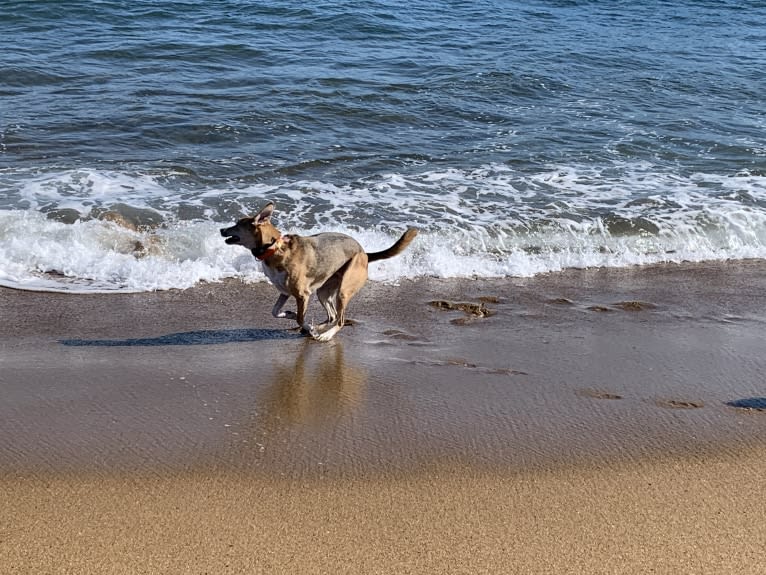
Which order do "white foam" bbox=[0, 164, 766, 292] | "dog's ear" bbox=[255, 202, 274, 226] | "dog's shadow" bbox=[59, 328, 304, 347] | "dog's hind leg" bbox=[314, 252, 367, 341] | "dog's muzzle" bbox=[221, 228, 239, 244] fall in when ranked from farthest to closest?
"white foam" bbox=[0, 164, 766, 292] → "dog's hind leg" bbox=[314, 252, 367, 341] → "dog's muzzle" bbox=[221, 228, 239, 244] → "dog's ear" bbox=[255, 202, 274, 226] → "dog's shadow" bbox=[59, 328, 304, 347]

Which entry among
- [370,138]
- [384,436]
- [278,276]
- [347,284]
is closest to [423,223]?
[347,284]

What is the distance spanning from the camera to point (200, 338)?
7109mm

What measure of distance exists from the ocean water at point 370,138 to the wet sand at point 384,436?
4.56ft

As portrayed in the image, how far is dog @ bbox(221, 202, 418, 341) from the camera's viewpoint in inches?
282

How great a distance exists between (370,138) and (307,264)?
6.37 meters

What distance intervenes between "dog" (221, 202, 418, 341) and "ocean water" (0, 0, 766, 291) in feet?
4.14

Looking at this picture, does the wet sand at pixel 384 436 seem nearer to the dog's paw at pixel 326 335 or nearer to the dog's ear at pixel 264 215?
the dog's paw at pixel 326 335

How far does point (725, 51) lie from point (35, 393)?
59.8 ft

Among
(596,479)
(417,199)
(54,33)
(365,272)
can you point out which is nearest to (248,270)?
(365,272)

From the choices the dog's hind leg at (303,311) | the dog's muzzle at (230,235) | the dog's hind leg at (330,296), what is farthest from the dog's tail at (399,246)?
the dog's muzzle at (230,235)

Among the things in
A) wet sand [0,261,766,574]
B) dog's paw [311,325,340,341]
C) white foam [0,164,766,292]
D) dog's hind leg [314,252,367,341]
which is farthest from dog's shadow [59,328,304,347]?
white foam [0,164,766,292]

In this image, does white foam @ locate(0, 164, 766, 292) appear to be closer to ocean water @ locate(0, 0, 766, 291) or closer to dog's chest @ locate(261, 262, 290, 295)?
ocean water @ locate(0, 0, 766, 291)

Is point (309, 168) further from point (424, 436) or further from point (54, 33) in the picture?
point (54, 33)

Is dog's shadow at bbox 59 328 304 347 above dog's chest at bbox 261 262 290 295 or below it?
below
